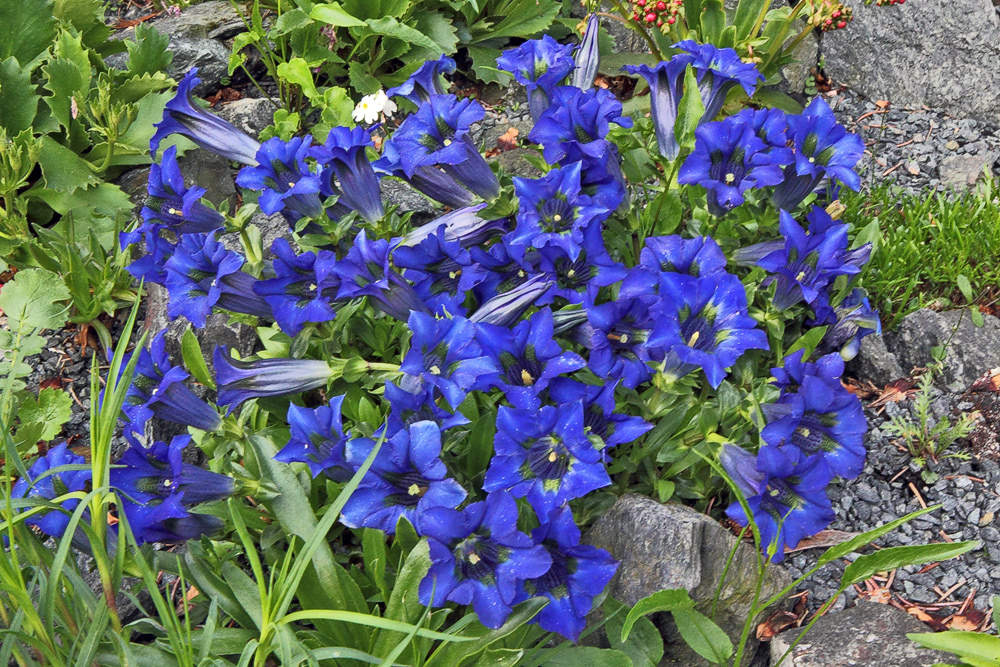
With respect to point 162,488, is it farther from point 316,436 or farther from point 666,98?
point 666,98

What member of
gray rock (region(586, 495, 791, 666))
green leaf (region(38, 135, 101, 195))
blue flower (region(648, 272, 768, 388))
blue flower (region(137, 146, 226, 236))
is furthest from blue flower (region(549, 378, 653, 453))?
green leaf (region(38, 135, 101, 195))

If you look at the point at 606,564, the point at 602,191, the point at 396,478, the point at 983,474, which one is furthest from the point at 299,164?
the point at 983,474

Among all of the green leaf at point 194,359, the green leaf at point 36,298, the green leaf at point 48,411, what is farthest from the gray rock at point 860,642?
the green leaf at point 36,298

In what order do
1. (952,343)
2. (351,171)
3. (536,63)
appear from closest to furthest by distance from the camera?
(351,171)
(536,63)
(952,343)

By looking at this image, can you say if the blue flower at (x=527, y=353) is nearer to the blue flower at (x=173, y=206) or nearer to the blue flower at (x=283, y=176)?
the blue flower at (x=283, y=176)

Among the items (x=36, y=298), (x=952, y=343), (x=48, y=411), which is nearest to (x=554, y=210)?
(x=952, y=343)

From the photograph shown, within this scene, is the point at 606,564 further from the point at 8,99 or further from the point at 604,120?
the point at 8,99
